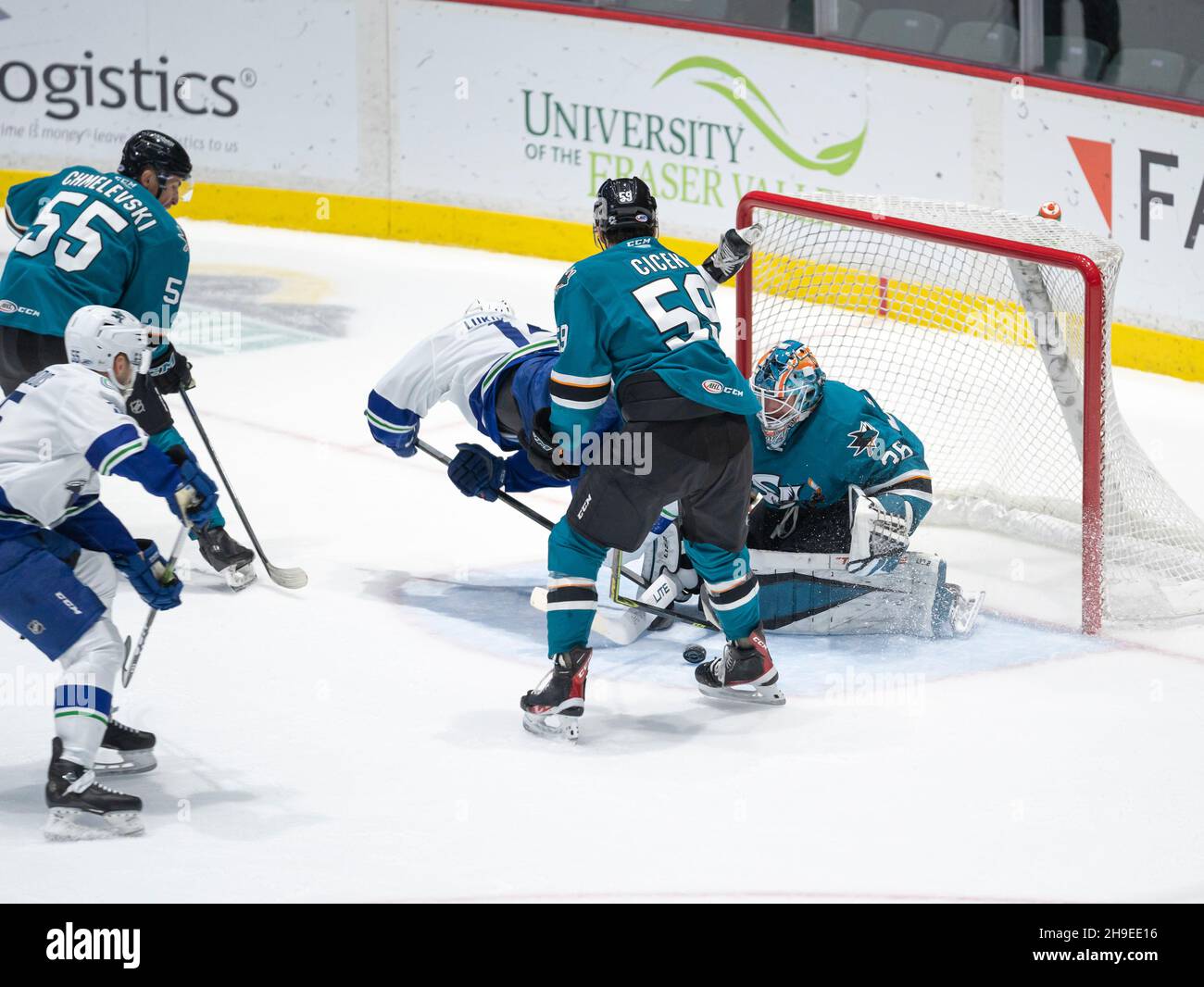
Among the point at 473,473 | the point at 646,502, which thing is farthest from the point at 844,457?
the point at 473,473

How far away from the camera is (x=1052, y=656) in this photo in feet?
14.9

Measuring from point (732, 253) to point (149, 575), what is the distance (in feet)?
5.32

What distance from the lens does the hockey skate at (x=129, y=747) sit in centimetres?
385

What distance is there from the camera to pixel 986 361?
553 cm

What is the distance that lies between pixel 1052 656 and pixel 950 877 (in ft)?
4.40

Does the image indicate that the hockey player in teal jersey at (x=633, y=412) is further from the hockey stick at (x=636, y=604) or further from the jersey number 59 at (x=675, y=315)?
the hockey stick at (x=636, y=604)

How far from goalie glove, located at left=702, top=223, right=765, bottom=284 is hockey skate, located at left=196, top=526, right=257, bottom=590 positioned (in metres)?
1.59

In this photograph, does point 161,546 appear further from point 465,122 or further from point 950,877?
point 465,122

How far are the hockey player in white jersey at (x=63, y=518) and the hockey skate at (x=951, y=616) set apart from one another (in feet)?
6.89

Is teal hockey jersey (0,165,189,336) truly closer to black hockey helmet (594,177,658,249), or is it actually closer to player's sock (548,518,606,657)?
black hockey helmet (594,177,658,249)

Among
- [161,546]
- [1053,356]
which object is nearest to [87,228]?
[161,546]

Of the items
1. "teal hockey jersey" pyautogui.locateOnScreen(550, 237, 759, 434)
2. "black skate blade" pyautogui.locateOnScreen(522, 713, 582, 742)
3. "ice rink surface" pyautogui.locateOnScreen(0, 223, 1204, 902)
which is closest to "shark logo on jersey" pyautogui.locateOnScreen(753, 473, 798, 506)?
"ice rink surface" pyautogui.locateOnScreen(0, 223, 1204, 902)

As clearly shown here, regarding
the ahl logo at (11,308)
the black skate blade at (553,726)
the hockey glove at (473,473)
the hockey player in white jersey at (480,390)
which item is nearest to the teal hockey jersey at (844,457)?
the hockey player in white jersey at (480,390)

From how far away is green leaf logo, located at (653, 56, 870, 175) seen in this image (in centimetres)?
775
